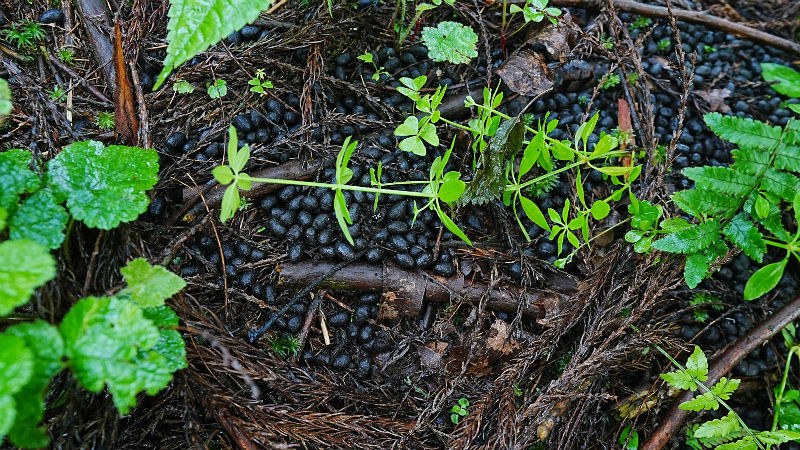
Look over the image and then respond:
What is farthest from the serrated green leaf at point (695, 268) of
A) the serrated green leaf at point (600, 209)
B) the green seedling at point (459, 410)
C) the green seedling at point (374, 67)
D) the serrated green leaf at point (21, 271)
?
the serrated green leaf at point (21, 271)

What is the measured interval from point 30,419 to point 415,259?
5.25ft

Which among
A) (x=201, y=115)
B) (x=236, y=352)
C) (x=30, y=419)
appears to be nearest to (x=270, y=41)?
(x=201, y=115)

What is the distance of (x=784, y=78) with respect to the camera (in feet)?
9.61

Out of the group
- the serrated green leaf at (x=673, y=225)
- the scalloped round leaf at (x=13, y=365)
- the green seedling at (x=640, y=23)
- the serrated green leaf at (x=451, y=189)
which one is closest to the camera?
the scalloped round leaf at (x=13, y=365)

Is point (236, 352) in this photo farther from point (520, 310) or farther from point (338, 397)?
point (520, 310)

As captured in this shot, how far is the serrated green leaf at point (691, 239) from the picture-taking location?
2.28 m

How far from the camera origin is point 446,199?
7.45 feet

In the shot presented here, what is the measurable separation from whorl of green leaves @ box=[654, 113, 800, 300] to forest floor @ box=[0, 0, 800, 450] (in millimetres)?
186

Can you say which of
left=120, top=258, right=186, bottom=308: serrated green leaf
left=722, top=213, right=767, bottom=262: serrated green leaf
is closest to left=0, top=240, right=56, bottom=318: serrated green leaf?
left=120, top=258, right=186, bottom=308: serrated green leaf

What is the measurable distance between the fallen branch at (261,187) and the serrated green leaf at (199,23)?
0.70 m

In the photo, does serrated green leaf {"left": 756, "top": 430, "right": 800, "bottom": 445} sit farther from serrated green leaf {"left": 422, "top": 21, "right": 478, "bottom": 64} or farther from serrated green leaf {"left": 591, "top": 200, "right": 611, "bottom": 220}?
serrated green leaf {"left": 422, "top": 21, "right": 478, "bottom": 64}

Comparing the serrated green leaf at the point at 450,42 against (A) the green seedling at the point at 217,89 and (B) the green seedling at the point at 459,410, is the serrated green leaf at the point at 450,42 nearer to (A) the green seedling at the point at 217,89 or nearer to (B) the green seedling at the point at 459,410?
(A) the green seedling at the point at 217,89

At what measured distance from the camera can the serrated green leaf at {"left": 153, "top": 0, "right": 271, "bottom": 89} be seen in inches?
73.8

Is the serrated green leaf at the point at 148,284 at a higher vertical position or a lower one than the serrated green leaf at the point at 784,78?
higher
